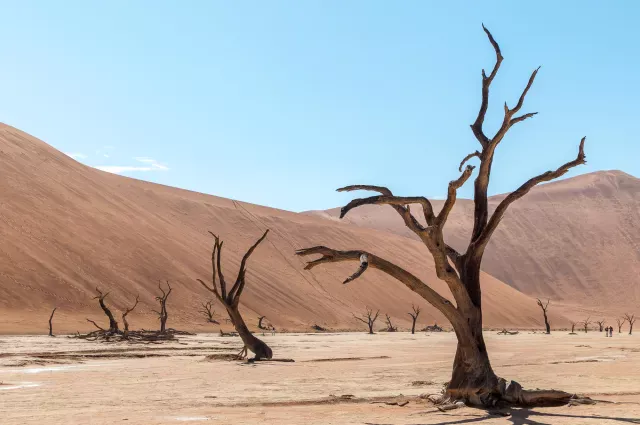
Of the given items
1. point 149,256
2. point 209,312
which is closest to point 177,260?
point 149,256

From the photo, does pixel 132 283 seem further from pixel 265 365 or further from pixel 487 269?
pixel 487 269

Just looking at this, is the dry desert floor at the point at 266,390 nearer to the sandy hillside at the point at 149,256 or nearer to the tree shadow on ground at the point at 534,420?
the tree shadow on ground at the point at 534,420

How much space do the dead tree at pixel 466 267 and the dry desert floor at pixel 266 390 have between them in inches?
16.9

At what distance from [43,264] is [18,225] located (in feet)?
19.7

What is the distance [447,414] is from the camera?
29.0 ft

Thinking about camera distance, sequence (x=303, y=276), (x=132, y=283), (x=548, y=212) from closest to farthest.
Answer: (x=132, y=283) < (x=303, y=276) < (x=548, y=212)

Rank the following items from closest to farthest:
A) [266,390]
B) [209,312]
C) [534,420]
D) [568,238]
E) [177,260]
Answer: [534,420]
[266,390]
[209,312]
[177,260]
[568,238]

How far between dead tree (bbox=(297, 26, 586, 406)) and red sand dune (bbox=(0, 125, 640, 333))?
33479mm

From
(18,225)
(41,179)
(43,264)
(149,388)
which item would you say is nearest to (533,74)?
(149,388)

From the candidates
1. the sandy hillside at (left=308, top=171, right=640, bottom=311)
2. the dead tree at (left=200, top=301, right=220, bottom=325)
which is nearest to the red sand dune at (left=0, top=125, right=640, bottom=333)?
the sandy hillside at (left=308, top=171, right=640, bottom=311)

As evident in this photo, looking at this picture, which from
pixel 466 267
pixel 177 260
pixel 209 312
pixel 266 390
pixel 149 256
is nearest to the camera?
pixel 466 267

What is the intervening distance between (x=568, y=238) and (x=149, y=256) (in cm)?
9745

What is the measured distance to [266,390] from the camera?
12.1 meters

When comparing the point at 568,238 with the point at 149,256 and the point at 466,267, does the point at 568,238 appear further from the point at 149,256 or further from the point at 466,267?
the point at 466,267
